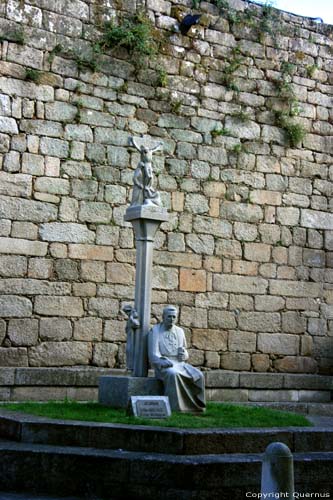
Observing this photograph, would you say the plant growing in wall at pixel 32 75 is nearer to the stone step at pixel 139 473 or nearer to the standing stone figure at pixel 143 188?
the standing stone figure at pixel 143 188

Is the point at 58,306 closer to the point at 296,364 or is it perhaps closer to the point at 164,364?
the point at 164,364

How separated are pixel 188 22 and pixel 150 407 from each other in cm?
602

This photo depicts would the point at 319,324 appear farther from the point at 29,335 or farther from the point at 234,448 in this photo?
the point at 234,448

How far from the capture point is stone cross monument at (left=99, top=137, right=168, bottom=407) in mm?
7789

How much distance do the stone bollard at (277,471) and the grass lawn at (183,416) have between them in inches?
77.3

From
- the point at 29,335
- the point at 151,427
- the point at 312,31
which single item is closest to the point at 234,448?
the point at 151,427

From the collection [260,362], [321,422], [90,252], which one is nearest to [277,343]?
[260,362]

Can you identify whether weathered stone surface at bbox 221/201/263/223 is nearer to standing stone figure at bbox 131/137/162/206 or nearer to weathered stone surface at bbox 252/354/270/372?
weathered stone surface at bbox 252/354/270/372

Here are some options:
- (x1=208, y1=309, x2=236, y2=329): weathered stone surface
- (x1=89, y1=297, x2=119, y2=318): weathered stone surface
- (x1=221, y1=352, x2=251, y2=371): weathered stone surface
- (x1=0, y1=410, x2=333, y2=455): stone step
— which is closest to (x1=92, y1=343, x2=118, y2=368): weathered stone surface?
(x1=89, y1=297, x2=119, y2=318): weathered stone surface

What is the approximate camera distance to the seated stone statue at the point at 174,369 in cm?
766

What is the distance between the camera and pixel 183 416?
7.26m

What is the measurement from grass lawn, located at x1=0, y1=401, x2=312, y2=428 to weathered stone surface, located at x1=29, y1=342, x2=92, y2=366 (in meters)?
1.47

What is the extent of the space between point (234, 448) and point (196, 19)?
669 cm

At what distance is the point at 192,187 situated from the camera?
11.1 meters
